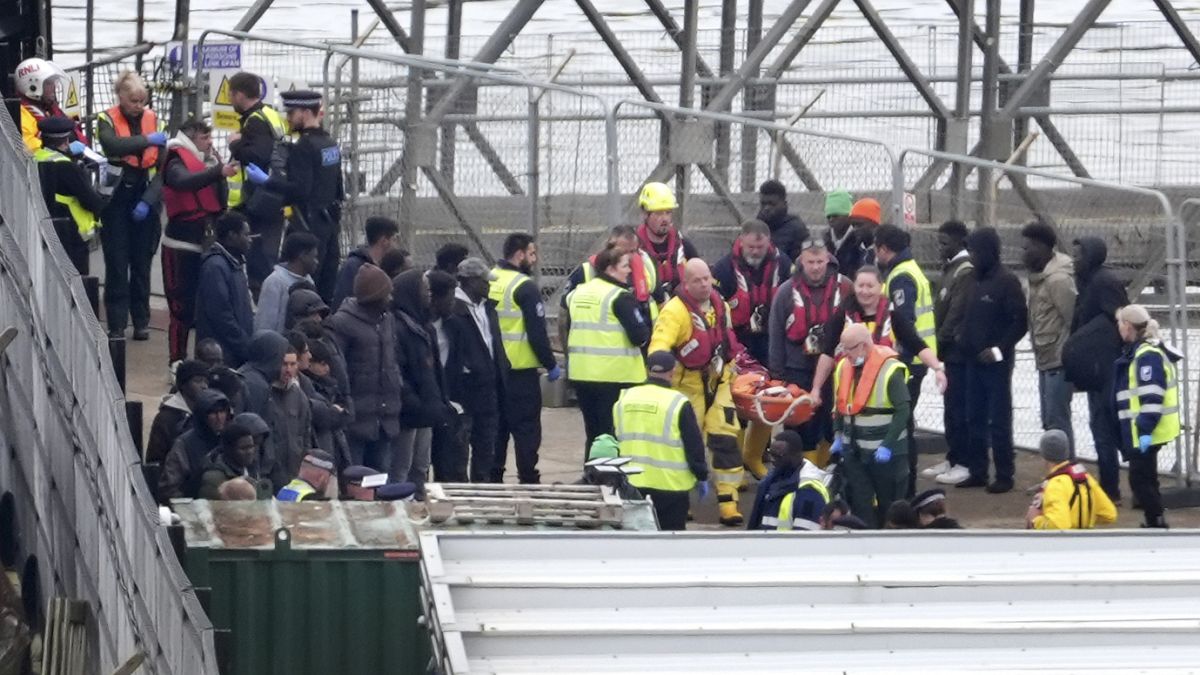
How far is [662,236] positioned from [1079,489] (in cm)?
343

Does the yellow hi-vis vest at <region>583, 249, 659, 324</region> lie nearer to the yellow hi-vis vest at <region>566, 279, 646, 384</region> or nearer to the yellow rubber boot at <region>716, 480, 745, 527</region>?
the yellow hi-vis vest at <region>566, 279, 646, 384</region>

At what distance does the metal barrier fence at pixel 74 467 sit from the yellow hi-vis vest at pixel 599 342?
12.2ft

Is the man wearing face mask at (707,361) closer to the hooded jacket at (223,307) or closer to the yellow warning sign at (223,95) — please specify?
the hooded jacket at (223,307)

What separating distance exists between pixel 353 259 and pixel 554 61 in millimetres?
10192

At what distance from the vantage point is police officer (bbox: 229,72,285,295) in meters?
15.3

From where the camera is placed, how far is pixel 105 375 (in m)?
9.20

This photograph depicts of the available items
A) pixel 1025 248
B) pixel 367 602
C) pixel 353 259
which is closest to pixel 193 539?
pixel 367 602

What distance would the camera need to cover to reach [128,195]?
50.9ft

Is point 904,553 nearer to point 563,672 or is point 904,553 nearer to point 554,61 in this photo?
point 563,672

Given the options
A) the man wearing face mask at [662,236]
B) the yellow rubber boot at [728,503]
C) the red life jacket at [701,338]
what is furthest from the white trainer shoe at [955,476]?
the man wearing face mask at [662,236]

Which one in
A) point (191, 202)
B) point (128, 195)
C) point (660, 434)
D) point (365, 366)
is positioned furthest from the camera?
point (128, 195)

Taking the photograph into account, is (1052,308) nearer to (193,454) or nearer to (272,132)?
(272,132)

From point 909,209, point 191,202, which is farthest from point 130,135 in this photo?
point 909,209

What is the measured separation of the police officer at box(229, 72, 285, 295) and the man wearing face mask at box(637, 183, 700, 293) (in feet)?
7.53
